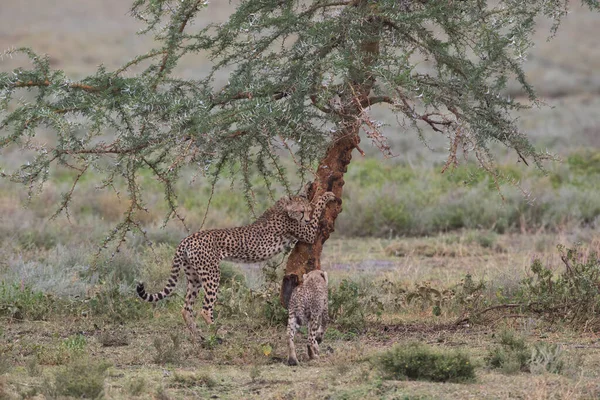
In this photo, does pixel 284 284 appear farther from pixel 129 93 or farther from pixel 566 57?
pixel 566 57

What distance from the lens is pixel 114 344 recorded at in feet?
30.6

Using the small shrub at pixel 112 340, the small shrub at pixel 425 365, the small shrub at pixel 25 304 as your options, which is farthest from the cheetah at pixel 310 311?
the small shrub at pixel 25 304

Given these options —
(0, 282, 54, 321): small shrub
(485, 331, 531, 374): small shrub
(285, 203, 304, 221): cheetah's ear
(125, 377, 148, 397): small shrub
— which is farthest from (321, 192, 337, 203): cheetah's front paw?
(125, 377, 148, 397): small shrub

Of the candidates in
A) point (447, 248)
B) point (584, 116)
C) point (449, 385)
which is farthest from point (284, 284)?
point (584, 116)

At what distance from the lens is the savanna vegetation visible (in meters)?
7.44

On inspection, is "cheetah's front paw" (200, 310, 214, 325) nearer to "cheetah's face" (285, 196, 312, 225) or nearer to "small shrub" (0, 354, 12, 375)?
"cheetah's face" (285, 196, 312, 225)

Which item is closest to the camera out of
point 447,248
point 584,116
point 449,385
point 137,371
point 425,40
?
point 449,385

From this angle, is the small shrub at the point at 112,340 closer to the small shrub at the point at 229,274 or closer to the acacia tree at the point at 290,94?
the acacia tree at the point at 290,94

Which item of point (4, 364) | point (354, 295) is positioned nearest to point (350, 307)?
point (354, 295)

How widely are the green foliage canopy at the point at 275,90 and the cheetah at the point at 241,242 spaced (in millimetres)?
539

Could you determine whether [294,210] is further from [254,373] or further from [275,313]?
[254,373]

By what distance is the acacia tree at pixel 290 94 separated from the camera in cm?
850

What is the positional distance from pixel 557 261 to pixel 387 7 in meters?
5.02

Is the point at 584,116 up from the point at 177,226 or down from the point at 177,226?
up
